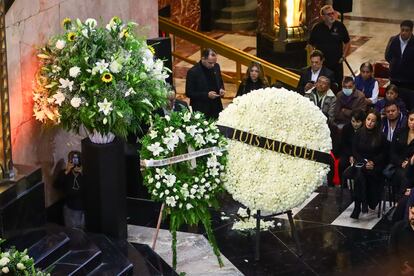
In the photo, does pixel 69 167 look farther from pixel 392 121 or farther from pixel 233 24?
pixel 233 24

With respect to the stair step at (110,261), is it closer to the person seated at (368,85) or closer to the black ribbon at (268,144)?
the black ribbon at (268,144)

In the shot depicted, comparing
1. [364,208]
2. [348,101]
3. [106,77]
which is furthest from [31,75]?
[348,101]

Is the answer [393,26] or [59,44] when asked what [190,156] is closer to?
[59,44]

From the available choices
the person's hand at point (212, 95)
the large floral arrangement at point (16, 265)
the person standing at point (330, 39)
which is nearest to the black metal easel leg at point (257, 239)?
the large floral arrangement at point (16, 265)

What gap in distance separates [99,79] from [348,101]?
14.1ft

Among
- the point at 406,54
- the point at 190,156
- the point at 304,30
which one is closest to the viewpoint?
the point at 190,156

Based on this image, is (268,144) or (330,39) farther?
(330,39)

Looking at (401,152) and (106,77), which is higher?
(106,77)

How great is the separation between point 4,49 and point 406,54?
7.39m

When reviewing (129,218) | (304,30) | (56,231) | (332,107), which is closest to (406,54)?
(332,107)

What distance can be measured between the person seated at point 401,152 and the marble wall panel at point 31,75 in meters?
3.49

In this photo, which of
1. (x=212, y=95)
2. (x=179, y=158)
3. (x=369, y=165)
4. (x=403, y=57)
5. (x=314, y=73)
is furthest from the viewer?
(x=403, y=57)

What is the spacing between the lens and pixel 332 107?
14.5m

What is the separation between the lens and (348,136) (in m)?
13.5
